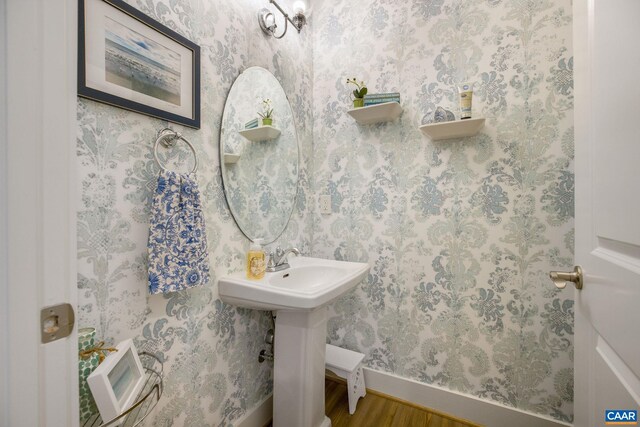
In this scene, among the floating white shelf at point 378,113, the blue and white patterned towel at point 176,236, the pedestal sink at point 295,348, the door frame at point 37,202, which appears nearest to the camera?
the door frame at point 37,202

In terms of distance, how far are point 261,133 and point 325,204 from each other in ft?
2.08

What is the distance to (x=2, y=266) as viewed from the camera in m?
0.40

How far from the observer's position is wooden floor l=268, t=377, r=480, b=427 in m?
1.37

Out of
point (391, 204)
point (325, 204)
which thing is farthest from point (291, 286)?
point (391, 204)

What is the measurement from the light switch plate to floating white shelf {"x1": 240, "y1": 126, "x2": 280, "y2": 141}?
0.51m

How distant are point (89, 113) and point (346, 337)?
1673mm

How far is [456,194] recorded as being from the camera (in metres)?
1.39

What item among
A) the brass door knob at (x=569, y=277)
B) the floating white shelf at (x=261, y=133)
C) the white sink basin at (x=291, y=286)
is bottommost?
the white sink basin at (x=291, y=286)

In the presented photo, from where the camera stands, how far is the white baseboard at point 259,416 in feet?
4.06

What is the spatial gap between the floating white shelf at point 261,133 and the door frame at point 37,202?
0.81 meters

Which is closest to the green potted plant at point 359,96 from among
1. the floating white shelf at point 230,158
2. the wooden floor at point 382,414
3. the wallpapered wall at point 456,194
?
the wallpapered wall at point 456,194

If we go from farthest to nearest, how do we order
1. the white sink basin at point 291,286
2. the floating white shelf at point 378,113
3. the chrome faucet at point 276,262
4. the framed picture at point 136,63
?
the floating white shelf at point 378,113 < the chrome faucet at point 276,262 < the white sink basin at point 291,286 < the framed picture at point 136,63

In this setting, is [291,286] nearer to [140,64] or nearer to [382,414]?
[382,414]

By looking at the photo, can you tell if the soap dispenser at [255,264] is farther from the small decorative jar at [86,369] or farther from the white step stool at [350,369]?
the white step stool at [350,369]
